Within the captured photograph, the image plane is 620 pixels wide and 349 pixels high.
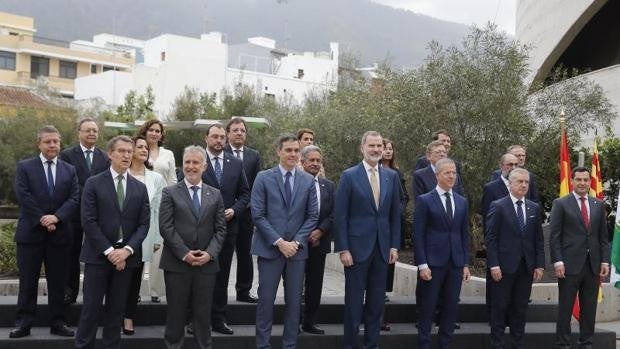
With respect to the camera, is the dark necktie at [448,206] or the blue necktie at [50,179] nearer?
the blue necktie at [50,179]

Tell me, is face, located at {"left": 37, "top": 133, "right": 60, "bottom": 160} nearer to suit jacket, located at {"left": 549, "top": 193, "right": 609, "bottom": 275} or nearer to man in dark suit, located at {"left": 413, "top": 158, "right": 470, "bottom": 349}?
man in dark suit, located at {"left": 413, "top": 158, "right": 470, "bottom": 349}

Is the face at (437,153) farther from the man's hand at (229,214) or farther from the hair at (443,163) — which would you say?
the man's hand at (229,214)

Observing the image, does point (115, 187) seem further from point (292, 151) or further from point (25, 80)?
point (25, 80)

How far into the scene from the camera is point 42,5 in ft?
433

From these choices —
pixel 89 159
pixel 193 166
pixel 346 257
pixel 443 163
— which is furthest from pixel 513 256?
pixel 89 159

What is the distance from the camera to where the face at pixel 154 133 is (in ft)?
25.1

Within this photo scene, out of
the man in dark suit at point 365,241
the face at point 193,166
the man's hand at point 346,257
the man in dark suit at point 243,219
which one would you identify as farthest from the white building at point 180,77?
the face at point 193,166

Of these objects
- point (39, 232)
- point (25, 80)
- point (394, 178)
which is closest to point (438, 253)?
point (394, 178)

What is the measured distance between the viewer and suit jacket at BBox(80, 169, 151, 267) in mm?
6184

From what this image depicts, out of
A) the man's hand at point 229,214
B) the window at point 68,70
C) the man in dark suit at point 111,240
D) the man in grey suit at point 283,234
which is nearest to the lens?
the man in dark suit at point 111,240

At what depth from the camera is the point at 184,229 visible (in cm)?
634

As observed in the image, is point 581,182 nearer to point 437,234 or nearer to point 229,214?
point 437,234

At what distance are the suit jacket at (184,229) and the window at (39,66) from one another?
54.8m

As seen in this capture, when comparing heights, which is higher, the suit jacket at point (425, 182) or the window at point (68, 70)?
the window at point (68, 70)
